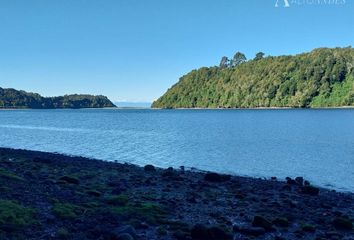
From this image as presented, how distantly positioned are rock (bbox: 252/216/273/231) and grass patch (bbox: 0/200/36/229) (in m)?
9.89

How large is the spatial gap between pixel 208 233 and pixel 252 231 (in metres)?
2.66

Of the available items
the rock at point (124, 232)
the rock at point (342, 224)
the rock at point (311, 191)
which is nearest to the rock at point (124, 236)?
the rock at point (124, 232)

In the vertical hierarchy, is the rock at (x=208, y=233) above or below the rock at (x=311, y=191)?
above

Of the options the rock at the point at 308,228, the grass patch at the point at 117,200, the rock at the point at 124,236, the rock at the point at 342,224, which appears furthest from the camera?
the grass patch at the point at 117,200

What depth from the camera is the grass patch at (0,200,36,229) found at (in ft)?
50.1

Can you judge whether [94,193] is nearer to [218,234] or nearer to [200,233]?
[200,233]

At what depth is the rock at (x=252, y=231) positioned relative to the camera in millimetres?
18181

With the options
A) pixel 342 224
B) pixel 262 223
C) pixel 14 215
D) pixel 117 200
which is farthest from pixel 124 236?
pixel 342 224

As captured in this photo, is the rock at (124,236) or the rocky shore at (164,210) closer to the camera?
the rock at (124,236)

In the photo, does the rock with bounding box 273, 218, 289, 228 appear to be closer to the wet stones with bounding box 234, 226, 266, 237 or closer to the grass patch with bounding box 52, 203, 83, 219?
the wet stones with bounding box 234, 226, 266, 237

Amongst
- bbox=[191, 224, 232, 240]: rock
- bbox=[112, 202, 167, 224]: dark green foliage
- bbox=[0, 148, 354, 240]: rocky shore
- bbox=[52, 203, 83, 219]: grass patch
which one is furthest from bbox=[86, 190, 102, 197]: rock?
bbox=[191, 224, 232, 240]: rock

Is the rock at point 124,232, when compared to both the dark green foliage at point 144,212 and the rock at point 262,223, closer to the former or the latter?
the dark green foliage at point 144,212

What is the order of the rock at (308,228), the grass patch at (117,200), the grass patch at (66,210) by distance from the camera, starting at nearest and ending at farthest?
1. the grass patch at (66,210)
2. the rock at (308,228)
3. the grass patch at (117,200)

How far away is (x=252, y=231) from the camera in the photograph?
18.3m
